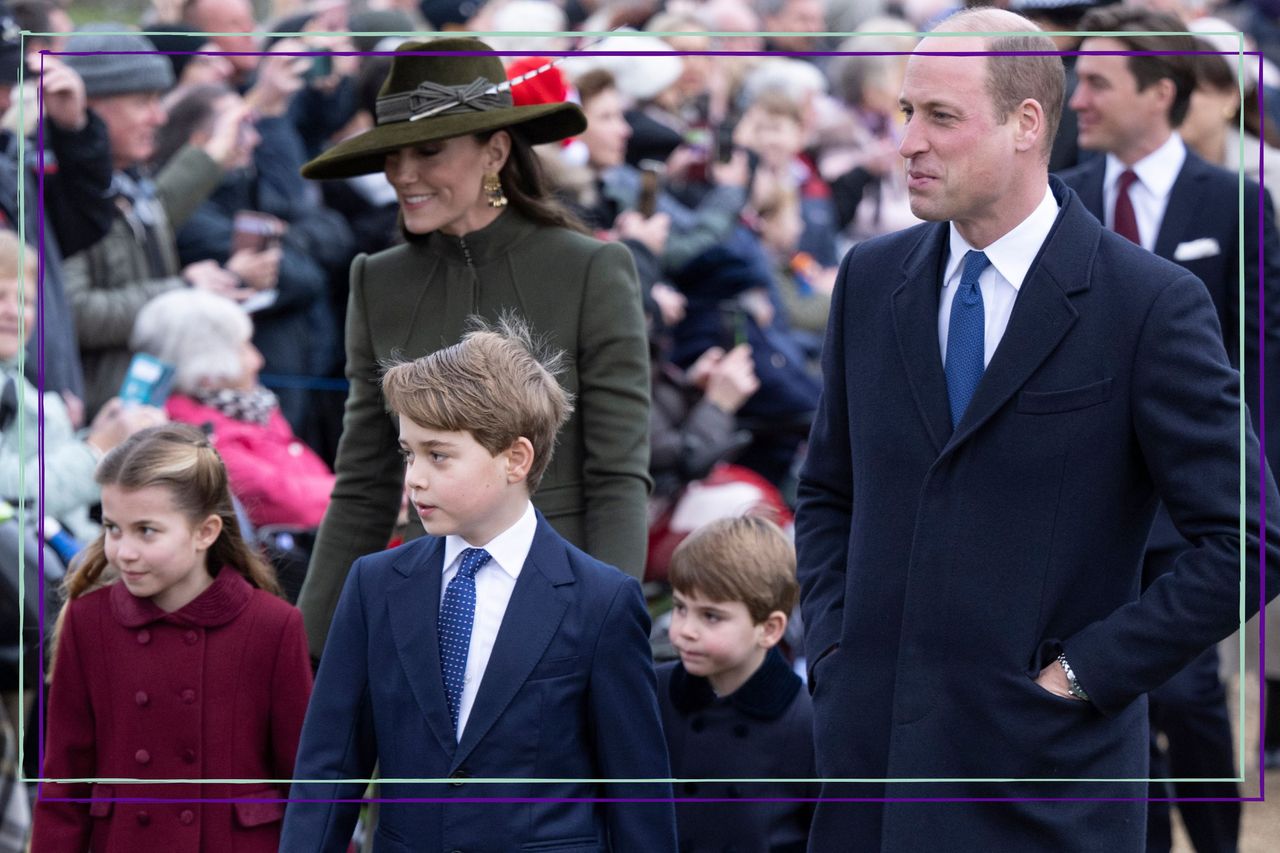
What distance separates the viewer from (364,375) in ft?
13.0

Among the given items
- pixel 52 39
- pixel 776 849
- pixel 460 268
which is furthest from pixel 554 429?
pixel 52 39

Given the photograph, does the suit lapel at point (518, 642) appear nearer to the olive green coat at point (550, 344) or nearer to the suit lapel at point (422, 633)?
the suit lapel at point (422, 633)

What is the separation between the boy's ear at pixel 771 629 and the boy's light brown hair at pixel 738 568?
13 millimetres

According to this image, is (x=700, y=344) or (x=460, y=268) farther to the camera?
(x=700, y=344)

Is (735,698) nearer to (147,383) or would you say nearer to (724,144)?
(147,383)

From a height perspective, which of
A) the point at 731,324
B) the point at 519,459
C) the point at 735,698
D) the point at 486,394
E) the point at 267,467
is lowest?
the point at 731,324

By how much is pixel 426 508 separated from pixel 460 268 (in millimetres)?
783

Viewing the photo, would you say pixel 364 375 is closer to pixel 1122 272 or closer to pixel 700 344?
pixel 1122 272

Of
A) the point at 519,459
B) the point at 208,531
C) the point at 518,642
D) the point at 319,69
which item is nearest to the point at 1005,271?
the point at 519,459

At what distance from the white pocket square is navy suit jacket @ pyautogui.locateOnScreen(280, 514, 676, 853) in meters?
2.41

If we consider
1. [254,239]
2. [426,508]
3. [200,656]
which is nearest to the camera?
[426,508]

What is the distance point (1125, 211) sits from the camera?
5.26m

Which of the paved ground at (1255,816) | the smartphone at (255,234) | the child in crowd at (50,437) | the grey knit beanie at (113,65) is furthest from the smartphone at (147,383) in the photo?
the paved ground at (1255,816)

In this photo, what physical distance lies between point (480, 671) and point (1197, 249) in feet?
8.84
